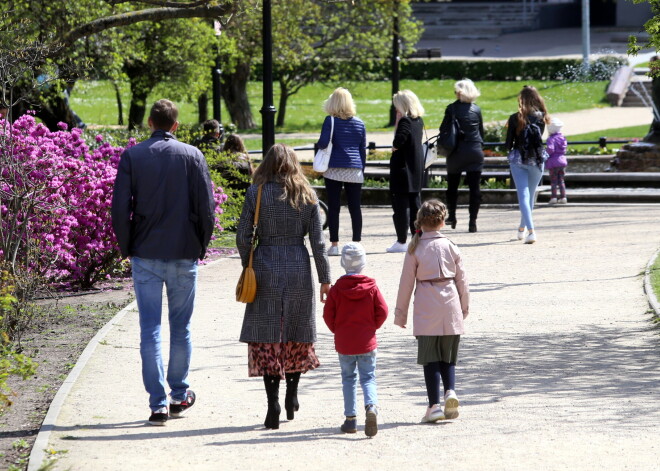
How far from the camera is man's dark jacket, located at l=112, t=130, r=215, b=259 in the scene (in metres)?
6.51

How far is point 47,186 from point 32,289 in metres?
1.74

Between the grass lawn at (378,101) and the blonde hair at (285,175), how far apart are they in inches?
1164

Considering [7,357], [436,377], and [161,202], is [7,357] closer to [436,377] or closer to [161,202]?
[161,202]

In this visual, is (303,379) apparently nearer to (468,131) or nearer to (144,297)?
(144,297)

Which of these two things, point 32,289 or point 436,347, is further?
point 32,289

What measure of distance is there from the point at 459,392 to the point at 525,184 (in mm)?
6809

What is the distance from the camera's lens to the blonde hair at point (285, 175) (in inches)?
255

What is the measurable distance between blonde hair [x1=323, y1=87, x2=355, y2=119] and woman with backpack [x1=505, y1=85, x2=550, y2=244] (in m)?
2.07

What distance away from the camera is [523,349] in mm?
8383

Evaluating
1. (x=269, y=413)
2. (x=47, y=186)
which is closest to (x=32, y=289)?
(x=47, y=186)

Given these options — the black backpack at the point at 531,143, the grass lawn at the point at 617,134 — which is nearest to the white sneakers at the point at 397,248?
the black backpack at the point at 531,143

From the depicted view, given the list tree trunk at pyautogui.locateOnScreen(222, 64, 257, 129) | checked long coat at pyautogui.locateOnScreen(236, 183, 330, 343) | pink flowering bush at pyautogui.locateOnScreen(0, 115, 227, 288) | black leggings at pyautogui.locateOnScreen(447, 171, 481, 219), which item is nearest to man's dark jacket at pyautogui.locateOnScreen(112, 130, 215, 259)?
checked long coat at pyautogui.locateOnScreen(236, 183, 330, 343)

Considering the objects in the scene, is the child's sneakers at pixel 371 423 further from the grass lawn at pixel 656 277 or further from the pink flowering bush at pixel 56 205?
the grass lawn at pixel 656 277

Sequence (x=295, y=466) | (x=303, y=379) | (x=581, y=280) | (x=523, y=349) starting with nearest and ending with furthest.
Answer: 1. (x=295, y=466)
2. (x=303, y=379)
3. (x=523, y=349)
4. (x=581, y=280)
